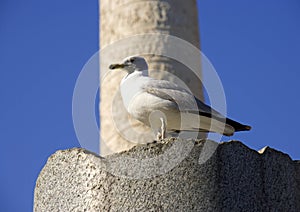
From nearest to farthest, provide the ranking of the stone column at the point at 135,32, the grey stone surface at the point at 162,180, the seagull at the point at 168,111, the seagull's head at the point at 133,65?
the grey stone surface at the point at 162,180 → the seagull at the point at 168,111 → the seagull's head at the point at 133,65 → the stone column at the point at 135,32

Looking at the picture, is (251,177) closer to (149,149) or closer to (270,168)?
(270,168)

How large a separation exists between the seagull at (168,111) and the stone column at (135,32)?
11.3ft

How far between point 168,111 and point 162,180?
31.6 inches

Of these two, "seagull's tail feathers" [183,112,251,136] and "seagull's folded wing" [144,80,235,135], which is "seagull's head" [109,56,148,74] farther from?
"seagull's tail feathers" [183,112,251,136]

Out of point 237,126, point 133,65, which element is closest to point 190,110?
point 237,126

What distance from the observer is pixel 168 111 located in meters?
3.82

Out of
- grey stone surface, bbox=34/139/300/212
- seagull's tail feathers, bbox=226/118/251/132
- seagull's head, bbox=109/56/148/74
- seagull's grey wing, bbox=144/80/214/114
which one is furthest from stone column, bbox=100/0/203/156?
grey stone surface, bbox=34/139/300/212

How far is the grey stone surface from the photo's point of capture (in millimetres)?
3059

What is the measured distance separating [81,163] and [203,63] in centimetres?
493

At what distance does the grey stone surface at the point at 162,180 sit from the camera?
3059mm

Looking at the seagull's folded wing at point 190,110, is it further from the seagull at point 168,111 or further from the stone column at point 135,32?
the stone column at point 135,32

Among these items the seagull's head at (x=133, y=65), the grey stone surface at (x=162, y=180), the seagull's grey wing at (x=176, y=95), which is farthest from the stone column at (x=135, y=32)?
the grey stone surface at (x=162, y=180)

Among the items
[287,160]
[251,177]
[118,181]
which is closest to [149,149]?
[118,181]

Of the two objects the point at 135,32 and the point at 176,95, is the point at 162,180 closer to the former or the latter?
the point at 176,95
